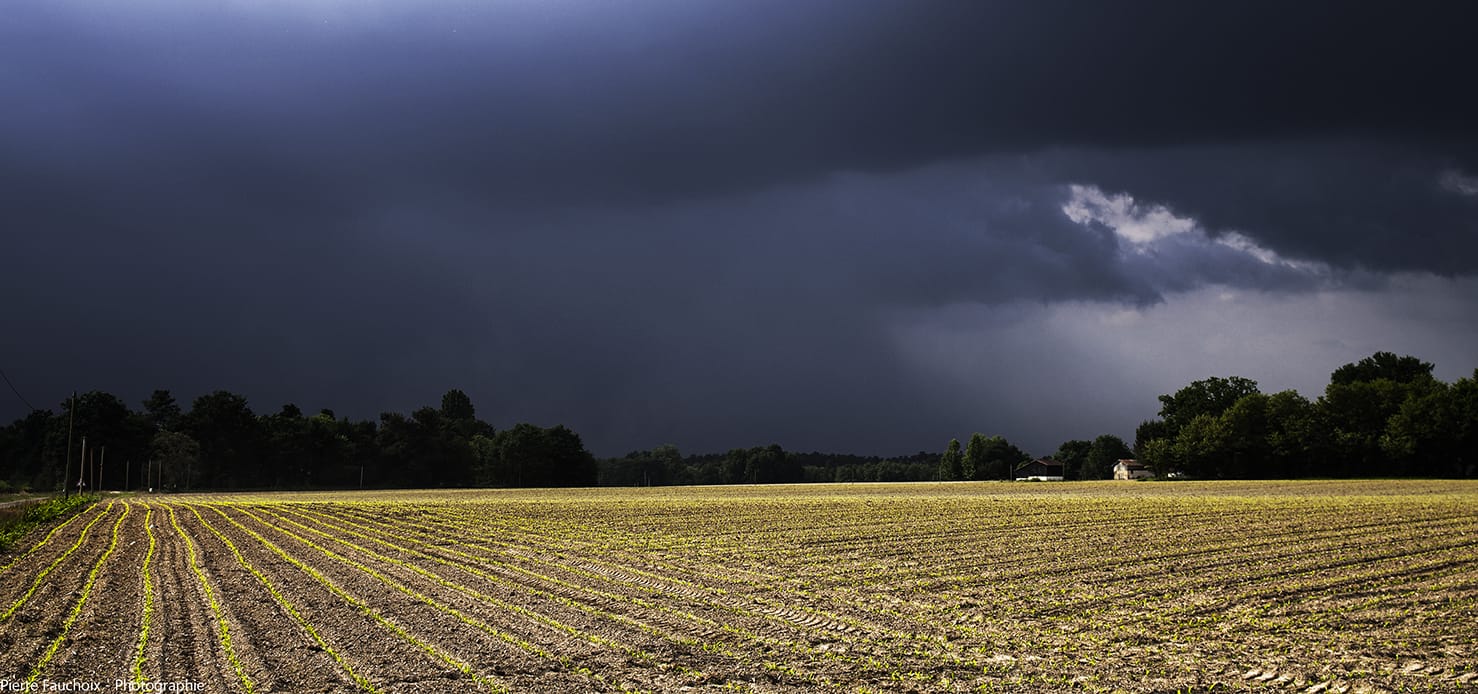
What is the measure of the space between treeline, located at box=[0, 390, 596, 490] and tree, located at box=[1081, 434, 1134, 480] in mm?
103232

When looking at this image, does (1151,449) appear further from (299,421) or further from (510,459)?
(299,421)

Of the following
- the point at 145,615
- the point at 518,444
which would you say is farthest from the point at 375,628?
the point at 518,444

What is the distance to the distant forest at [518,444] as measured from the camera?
93.2 metres

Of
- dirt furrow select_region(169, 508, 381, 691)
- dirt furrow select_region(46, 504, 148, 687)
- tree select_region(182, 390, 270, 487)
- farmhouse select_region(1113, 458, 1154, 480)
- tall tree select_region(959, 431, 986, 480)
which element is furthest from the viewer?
tall tree select_region(959, 431, 986, 480)

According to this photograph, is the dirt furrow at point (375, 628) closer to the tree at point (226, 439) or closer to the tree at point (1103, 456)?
the tree at point (226, 439)

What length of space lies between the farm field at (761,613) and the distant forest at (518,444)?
8018cm

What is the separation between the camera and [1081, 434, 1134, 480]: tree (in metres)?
178

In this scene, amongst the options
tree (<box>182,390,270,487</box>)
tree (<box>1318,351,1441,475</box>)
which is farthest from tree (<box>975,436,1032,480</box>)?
tree (<box>182,390,270,487</box>)

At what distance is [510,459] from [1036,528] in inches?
4640

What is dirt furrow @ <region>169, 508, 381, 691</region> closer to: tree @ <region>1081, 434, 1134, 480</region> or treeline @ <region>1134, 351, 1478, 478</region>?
treeline @ <region>1134, 351, 1478, 478</region>

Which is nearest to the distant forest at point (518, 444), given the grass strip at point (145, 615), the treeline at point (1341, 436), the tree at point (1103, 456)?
the treeline at point (1341, 436)

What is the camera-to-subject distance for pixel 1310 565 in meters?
19.5

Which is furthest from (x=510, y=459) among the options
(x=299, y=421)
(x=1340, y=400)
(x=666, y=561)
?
(x=666, y=561)

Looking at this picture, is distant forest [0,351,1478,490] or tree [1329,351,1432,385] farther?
tree [1329,351,1432,385]
